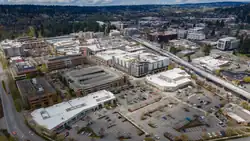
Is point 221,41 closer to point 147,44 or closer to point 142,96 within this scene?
point 147,44

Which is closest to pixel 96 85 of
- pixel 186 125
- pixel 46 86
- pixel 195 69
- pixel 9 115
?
pixel 46 86

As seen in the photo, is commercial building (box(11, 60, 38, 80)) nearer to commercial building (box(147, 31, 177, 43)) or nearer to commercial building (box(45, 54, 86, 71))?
commercial building (box(45, 54, 86, 71))

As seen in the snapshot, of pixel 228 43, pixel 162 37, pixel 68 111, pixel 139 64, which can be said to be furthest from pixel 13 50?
A: pixel 228 43

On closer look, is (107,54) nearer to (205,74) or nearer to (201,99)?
(205,74)

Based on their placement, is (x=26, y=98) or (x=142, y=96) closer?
(x=26, y=98)

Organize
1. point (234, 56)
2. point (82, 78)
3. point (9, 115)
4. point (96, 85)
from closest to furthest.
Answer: point (9, 115)
point (96, 85)
point (82, 78)
point (234, 56)

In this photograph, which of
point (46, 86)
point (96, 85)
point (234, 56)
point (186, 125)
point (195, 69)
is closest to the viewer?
point (186, 125)
